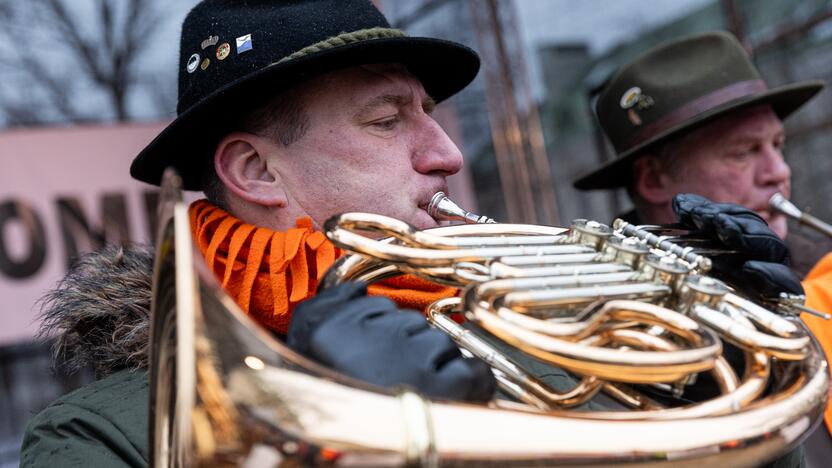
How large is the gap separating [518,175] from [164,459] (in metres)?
4.61

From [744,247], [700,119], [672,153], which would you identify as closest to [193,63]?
[744,247]

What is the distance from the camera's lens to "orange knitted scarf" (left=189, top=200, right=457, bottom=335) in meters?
1.59

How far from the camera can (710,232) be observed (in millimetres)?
1660

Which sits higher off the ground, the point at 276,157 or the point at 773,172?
the point at 276,157

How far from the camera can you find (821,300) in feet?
8.09

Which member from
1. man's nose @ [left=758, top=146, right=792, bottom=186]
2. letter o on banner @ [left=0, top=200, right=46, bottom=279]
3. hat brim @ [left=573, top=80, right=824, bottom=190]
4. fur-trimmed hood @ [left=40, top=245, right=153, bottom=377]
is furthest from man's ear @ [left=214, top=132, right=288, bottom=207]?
letter o on banner @ [left=0, top=200, right=46, bottom=279]

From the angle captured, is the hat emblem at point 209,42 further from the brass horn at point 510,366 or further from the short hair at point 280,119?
the brass horn at point 510,366

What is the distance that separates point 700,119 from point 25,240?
374cm

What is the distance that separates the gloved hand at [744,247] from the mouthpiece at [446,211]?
0.47 metres

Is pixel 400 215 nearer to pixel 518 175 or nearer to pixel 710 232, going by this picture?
pixel 710 232

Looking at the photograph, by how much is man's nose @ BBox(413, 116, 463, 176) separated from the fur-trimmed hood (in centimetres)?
66

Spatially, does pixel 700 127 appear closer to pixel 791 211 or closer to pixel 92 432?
pixel 791 211

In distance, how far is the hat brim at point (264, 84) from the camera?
5.37 feet

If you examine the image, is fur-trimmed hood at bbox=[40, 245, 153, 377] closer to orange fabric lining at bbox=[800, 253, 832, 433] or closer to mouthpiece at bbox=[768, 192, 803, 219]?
orange fabric lining at bbox=[800, 253, 832, 433]
